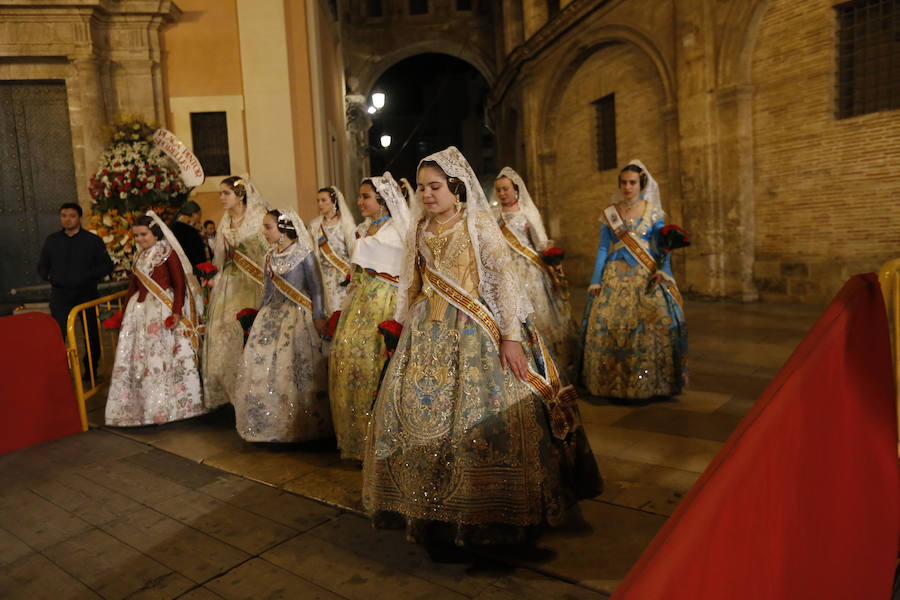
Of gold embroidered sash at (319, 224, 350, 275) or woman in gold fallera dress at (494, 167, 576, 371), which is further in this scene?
woman in gold fallera dress at (494, 167, 576, 371)

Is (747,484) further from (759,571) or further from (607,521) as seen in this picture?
(607,521)

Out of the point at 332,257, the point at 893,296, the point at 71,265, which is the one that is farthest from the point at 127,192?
the point at 893,296

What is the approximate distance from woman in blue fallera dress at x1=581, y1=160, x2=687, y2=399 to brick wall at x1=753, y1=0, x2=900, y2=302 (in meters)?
5.58

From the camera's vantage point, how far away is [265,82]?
11383 mm

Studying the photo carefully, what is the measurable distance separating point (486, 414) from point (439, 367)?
0.98 feet

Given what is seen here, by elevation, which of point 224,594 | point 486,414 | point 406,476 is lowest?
point 224,594

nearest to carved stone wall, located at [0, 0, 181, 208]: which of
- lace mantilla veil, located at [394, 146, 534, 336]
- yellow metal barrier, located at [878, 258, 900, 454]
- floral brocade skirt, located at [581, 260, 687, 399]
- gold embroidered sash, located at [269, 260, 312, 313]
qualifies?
gold embroidered sash, located at [269, 260, 312, 313]

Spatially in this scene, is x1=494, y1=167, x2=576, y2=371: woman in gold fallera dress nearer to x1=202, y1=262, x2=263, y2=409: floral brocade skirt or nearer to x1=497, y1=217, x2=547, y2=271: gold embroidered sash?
x1=497, y1=217, x2=547, y2=271: gold embroidered sash

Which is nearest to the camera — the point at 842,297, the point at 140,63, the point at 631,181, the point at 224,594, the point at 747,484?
the point at 747,484

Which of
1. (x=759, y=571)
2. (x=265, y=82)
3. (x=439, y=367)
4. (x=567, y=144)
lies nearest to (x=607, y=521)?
(x=439, y=367)

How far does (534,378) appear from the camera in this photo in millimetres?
3078

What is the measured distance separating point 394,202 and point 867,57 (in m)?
8.36

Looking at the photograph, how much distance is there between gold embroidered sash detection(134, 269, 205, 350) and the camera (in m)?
5.57

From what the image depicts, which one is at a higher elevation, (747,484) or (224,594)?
(747,484)
